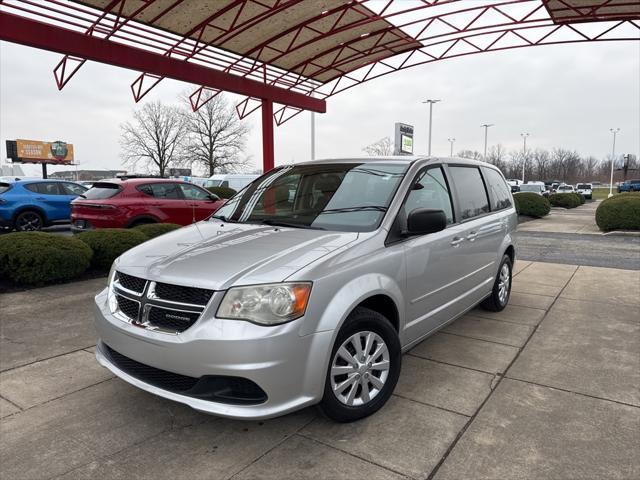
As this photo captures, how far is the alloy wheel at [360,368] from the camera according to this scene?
2840mm

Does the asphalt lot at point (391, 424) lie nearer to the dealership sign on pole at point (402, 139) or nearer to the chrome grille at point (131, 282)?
the chrome grille at point (131, 282)

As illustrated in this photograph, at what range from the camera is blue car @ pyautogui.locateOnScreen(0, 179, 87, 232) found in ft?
40.4

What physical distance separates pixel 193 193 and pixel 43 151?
67.4 m

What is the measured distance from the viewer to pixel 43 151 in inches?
2589

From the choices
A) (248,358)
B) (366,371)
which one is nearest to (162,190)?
(366,371)

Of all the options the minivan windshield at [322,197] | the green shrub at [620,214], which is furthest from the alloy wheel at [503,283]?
the green shrub at [620,214]

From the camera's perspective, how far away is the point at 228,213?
4238mm

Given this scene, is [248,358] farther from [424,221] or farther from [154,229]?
[154,229]

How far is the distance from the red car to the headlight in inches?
243

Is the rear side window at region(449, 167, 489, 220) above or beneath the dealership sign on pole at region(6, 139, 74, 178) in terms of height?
beneath

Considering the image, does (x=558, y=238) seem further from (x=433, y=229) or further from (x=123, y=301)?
(x=123, y=301)

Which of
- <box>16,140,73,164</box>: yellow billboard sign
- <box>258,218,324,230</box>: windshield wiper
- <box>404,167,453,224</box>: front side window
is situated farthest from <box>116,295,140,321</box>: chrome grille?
<box>16,140,73,164</box>: yellow billboard sign

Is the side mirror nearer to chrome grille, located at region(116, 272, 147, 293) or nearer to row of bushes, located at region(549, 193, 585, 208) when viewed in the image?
chrome grille, located at region(116, 272, 147, 293)

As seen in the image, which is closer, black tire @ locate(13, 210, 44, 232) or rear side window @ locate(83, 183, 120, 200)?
rear side window @ locate(83, 183, 120, 200)
